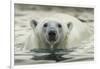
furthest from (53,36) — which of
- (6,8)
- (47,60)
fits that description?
(6,8)

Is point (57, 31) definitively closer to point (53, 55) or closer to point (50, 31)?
point (50, 31)

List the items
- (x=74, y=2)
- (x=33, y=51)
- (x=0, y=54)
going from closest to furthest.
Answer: (x=0, y=54) < (x=33, y=51) < (x=74, y=2)

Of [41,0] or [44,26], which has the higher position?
[41,0]

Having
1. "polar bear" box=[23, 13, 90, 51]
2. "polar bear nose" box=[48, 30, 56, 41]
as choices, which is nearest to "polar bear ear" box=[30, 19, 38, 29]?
"polar bear" box=[23, 13, 90, 51]

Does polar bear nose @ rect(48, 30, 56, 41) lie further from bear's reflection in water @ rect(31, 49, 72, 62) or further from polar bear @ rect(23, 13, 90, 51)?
bear's reflection in water @ rect(31, 49, 72, 62)

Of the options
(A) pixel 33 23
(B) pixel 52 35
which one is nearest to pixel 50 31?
(B) pixel 52 35

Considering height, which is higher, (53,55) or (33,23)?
(33,23)

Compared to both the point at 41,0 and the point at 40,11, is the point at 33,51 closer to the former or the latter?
the point at 40,11
